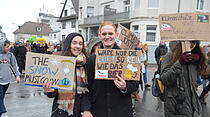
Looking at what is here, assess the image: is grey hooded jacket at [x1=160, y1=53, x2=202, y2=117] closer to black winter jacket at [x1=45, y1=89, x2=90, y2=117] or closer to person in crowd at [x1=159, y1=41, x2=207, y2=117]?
person in crowd at [x1=159, y1=41, x2=207, y2=117]

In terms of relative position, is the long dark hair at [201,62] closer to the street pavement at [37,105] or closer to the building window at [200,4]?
the street pavement at [37,105]

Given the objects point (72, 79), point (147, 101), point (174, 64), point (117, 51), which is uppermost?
point (117, 51)

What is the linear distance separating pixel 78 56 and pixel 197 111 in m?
1.69

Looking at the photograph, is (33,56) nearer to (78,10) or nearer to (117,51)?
(117,51)

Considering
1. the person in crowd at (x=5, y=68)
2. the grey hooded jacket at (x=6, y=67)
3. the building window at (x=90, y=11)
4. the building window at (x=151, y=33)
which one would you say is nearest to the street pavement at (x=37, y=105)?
the person in crowd at (x=5, y=68)

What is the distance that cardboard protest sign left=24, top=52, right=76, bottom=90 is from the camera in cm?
226

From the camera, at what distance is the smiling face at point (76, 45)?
7.73ft

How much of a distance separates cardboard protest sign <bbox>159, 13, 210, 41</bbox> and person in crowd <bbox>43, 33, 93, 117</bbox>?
1.25 m

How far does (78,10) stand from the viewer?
33.6 m

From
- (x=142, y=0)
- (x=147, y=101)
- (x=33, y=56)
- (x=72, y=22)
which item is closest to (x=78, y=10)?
(x=72, y=22)

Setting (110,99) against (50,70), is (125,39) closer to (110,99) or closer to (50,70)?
(110,99)

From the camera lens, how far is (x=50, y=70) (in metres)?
2.29

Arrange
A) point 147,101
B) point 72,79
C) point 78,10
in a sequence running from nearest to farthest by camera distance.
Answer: point 72,79, point 147,101, point 78,10

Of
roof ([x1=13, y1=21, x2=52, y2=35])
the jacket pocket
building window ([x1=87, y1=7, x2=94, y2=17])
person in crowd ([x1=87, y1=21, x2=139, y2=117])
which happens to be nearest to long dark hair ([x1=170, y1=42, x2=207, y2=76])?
the jacket pocket
